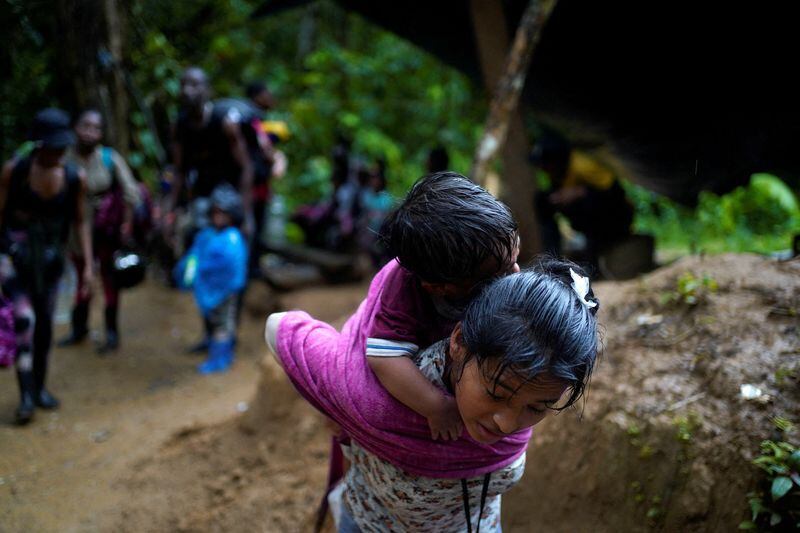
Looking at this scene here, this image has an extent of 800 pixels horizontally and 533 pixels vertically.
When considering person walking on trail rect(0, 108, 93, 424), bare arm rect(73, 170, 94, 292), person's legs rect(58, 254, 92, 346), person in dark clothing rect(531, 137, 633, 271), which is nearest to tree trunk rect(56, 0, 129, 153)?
person's legs rect(58, 254, 92, 346)

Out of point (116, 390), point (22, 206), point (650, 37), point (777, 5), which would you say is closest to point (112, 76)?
point (22, 206)

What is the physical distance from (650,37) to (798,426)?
2778 millimetres

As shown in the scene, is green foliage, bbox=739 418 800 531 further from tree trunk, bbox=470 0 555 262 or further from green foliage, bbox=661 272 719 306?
tree trunk, bbox=470 0 555 262

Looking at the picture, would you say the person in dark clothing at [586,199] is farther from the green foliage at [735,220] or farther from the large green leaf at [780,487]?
the large green leaf at [780,487]

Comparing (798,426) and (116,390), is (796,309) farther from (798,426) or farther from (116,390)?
(116,390)

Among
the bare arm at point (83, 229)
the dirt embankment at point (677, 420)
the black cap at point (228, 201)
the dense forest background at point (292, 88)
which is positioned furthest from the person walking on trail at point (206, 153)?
the dirt embankment at point (677, 420)

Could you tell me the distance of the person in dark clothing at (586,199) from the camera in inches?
207

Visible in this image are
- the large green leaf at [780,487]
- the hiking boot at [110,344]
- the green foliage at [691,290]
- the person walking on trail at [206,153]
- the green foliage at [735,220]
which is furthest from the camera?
the green foliage at [735,220]

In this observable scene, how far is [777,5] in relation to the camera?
121 inches

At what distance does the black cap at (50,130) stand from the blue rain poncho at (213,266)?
1405 mm

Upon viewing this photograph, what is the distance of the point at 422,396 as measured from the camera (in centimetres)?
135

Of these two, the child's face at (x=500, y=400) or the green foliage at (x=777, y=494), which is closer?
the child's face at (x=500, y=400)

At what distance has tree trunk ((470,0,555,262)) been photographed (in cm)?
363

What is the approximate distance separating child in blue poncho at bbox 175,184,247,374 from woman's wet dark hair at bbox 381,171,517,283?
3.82 metres
